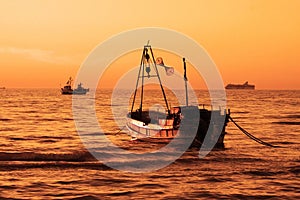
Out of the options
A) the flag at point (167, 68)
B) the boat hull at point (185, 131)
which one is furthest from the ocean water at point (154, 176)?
the flag at point (167, 68)

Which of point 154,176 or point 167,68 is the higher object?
point 167,68

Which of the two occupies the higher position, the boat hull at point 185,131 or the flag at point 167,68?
the flag at point 167,68

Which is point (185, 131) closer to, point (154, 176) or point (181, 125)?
point (181, 125)

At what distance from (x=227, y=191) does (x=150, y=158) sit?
465 inches

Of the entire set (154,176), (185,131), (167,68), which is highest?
(167,68)

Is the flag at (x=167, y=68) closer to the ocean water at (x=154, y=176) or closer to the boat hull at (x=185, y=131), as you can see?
the boat hull at (x=185, y=131)

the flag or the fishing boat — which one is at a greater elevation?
A: the flag

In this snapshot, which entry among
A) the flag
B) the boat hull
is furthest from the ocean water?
the flag

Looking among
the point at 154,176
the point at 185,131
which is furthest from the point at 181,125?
the point at 154,176

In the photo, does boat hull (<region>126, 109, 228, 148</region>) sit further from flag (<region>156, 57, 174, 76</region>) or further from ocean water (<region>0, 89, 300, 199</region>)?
flag (<region>156, 57, 174, 76</region>)

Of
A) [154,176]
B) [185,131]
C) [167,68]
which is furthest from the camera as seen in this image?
[167,68]

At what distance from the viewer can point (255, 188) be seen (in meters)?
23.7

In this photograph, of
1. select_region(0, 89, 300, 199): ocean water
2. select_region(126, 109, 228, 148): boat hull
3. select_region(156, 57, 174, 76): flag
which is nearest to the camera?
select_region(0, 89, 300, 199): ocean water

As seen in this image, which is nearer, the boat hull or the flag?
the boat hull
